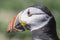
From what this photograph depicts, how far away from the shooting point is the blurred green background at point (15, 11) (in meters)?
5.11

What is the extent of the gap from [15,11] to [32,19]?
254 centimetres

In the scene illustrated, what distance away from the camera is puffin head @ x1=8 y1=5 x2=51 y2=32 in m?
2.96

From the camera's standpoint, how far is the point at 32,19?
118 inches

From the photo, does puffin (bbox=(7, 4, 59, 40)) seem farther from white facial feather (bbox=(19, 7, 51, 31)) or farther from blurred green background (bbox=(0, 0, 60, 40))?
blurred green background (bbox=(0, 0, 60, 40))

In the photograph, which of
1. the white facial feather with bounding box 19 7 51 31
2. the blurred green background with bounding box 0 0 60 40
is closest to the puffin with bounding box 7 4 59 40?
the white facial feather with bounding box 19 7 51 31

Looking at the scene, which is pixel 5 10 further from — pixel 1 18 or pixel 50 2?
pixel 50 2

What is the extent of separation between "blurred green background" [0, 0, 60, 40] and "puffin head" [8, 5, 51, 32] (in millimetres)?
1854

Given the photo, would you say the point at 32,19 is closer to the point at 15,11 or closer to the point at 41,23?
the point at 41,23

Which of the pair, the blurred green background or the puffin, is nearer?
the puffin

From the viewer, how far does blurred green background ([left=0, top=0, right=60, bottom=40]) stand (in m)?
5.11

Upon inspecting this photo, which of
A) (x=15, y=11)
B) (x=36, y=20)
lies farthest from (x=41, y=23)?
(x=15, y=11)

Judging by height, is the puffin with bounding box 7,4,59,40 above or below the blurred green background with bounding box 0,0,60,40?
above

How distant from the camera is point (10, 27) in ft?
10.3

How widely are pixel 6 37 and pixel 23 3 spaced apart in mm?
679
